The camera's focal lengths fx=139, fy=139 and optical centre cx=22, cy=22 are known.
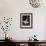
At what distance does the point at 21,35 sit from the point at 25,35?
13cm

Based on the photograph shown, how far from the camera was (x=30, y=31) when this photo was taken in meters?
4.64

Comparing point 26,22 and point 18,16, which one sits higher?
point 18,16

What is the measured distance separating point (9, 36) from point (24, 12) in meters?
0.94

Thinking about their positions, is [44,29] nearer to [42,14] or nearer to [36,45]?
[42,14]

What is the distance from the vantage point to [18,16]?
465 cm

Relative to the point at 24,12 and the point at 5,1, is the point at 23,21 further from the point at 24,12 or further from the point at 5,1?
the point at 5,1

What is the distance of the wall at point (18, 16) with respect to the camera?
15.2 feet

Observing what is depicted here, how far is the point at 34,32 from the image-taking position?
15.2 feet

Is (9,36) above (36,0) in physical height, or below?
below

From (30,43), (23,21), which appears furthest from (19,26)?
(30,43)


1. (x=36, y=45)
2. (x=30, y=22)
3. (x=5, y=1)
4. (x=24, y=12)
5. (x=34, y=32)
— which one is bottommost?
(x=36, y=45)

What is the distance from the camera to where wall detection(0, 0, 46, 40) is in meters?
4.64

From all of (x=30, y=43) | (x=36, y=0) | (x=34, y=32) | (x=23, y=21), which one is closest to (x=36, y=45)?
(x=30, y=43)

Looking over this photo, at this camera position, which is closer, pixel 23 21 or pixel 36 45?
pixel 36 45
